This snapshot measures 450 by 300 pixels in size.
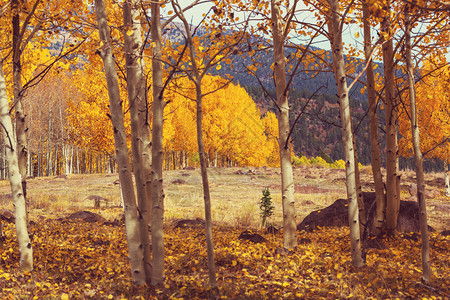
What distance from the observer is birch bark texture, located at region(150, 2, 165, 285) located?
362 centimetres

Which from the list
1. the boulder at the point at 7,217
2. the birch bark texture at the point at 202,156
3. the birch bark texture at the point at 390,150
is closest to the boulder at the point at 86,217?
the boulder at the point at 7,217

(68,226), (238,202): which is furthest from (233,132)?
(68,226)

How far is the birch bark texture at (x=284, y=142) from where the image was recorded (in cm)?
531

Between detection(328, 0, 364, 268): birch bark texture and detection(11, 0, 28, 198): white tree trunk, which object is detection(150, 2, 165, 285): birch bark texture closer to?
detection(328, 0, 364, 268): birch bark texture

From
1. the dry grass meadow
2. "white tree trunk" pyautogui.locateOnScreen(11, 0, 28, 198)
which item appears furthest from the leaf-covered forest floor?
the dry grass meadow

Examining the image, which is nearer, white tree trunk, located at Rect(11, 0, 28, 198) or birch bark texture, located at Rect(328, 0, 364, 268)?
birch bark texture, located at Rect(328, 0, 364, 268)

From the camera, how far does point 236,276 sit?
14.2 feet

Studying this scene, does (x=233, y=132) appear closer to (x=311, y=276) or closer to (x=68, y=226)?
(x=68, y=226)

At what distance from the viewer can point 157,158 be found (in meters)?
3.61

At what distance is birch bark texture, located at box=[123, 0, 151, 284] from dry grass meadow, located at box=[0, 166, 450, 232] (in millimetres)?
6257

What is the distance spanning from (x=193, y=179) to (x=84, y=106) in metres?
9.66

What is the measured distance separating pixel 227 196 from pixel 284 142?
Result: 11.5 m

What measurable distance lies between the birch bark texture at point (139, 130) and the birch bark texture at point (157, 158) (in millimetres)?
151

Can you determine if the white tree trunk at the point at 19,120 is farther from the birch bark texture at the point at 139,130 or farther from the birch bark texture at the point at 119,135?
the birch bark texture at the point at 119,135
